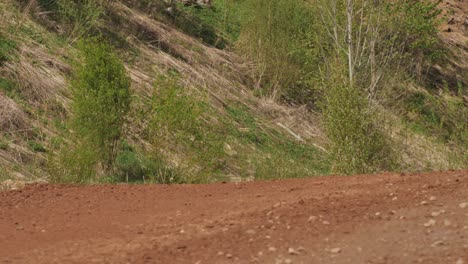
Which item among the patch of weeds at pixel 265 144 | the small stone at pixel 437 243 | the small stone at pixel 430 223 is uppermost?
the small stone at pixel 437 243

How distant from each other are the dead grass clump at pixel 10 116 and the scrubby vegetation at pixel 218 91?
39 millimetres

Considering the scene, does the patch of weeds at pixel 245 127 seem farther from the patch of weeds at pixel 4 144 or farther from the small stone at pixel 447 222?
the small stone at pixel 447 222

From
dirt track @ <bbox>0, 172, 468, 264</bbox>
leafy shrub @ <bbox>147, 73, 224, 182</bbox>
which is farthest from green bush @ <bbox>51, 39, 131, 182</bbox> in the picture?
dirt track @ <bbox>0, 172, 468, 264</bbox>

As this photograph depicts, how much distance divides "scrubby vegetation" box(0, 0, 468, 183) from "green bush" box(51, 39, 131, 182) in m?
0.04

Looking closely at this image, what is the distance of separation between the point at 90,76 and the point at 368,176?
7744 millimetres

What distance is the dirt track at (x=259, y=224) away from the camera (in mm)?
6043

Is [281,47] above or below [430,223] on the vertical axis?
below

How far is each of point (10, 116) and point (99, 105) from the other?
2398 mm

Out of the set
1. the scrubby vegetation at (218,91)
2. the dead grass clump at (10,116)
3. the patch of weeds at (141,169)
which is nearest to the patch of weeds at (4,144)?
the scrubby vegetation at (218,91)

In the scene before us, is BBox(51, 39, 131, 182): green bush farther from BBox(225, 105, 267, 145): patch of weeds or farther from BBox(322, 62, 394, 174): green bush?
BBox(225, 105, 267, 145): patch of weeds

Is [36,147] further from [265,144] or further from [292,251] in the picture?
[292,251]

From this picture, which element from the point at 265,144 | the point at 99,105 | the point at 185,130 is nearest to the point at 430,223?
the point at 185,130

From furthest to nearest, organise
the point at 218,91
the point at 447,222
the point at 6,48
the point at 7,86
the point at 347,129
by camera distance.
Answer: the point at 218,91 < the point at 6,48 < the point at 7,86 < the point at 347,129 < the point at 447,222

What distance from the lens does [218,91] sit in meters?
24.9
